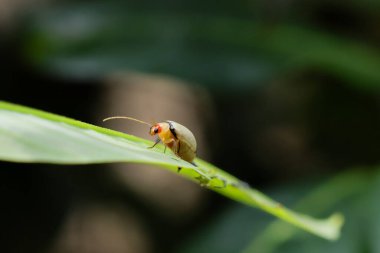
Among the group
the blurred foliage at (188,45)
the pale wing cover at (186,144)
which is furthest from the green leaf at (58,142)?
the blurred foliage at (188,45)

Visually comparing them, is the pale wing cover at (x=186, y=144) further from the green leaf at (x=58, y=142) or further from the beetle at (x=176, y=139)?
the green leaf at (x=58, y=142)

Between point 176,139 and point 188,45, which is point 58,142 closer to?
point 176,139

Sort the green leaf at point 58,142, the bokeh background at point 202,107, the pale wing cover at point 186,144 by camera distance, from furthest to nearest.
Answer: the bokeh background at point 202,107, the pale wing cover at point 186,144, the green leaf at point 58,142

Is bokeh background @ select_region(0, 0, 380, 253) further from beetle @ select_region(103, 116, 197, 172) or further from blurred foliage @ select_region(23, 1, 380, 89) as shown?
beetle @ select_region(103, 116, 197, 172)

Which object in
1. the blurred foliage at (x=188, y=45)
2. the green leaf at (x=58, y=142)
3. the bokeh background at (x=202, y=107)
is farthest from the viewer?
the blurred foliage at (x=188, y=45)

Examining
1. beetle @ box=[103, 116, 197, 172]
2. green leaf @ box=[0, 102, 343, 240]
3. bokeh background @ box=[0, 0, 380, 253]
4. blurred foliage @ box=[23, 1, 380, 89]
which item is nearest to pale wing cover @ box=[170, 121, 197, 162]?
beetle @ box=[103, 116, 197, 172]

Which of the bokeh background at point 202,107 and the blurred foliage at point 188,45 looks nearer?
the bokeh background at point 202,107

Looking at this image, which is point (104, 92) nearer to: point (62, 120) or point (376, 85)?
point (376, 85)

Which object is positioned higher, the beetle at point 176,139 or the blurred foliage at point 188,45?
the blurred foliage at point 188,45

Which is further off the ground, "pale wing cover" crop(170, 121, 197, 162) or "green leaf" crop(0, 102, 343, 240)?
"pale wing cover" crop(170, 121, 197, 162)
